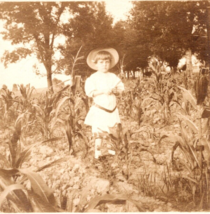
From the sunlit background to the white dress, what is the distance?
277mm

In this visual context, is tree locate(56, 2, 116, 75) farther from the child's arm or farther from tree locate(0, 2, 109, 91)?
the child's arm

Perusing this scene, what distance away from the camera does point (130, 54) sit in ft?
7.75

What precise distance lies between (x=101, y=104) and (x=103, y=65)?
381mm

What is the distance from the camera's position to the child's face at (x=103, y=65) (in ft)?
7.66

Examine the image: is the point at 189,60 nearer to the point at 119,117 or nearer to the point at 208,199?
the point at 119,117

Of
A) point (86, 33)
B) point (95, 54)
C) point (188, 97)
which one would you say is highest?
point (86, 33)

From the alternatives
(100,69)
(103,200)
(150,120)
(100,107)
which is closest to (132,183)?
(103,200)

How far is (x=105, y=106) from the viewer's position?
233cm

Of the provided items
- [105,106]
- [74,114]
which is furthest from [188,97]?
[74,114]

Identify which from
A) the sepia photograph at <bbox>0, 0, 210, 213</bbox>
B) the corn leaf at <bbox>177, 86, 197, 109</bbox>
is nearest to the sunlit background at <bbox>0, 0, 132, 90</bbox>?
the sepia photograph at <bbox>0, 0, 210, 213</bbox>

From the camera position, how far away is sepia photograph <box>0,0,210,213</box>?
87.8 inches

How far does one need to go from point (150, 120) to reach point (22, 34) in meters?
1.52

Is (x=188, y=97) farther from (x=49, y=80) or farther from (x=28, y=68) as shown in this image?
(x=28, y=68)

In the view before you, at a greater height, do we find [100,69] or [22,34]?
[22,34]
